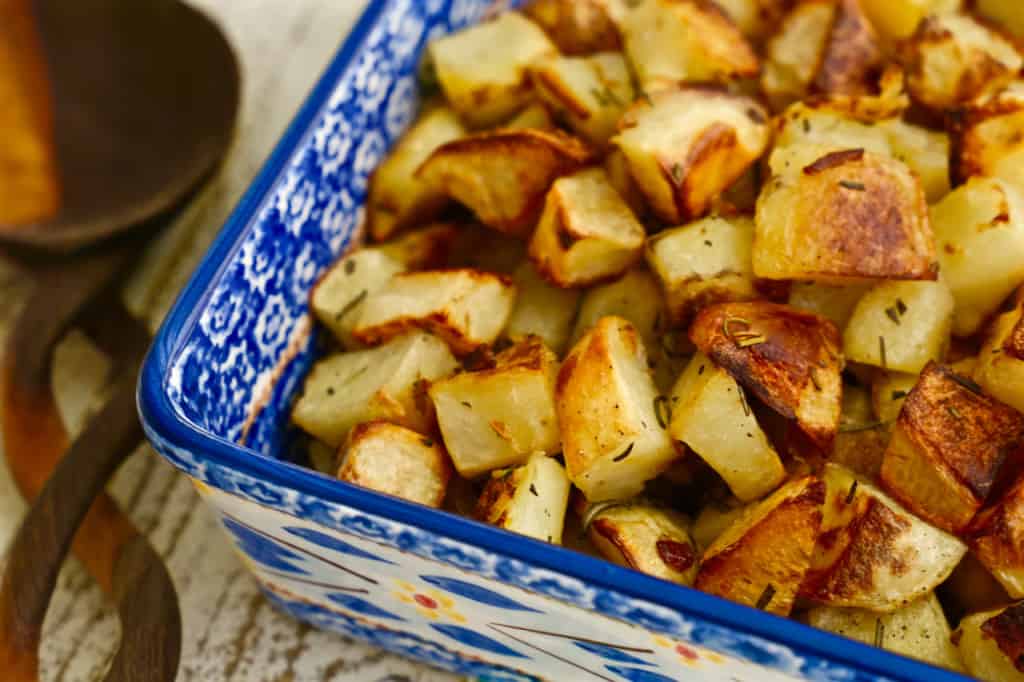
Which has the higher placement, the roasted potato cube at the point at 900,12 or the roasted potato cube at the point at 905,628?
the roasted potato cube at the point at 900,12

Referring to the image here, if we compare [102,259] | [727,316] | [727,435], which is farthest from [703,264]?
[102,259]

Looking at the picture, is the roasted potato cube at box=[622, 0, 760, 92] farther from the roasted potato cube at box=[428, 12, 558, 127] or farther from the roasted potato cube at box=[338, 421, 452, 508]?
the roasted potato cube at box=[338, 421, 452, 508]

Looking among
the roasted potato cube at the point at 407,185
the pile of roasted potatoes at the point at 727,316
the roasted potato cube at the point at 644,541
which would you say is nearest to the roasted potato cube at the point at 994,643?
the pile of roasted potatoes at the point at 727,316

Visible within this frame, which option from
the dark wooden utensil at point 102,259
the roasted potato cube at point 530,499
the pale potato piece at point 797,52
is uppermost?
the pale potato piece at point 797,52

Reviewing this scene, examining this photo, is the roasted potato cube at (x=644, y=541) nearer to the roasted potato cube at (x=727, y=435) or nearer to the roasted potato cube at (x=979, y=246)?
the roasted potato cube at (x=727, y=435)

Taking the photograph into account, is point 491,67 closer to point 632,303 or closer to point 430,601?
point 632,303

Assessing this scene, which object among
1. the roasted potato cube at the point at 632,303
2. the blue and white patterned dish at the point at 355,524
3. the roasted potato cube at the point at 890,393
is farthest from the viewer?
the roasted potato cube at the point at 632,303
